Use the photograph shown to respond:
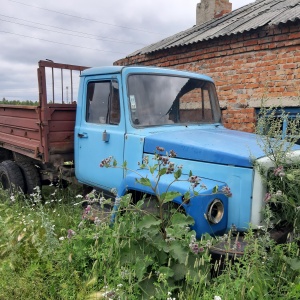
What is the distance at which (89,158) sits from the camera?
405cm

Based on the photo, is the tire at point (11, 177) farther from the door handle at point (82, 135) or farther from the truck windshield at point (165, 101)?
the truck windshield at point (165, 101)

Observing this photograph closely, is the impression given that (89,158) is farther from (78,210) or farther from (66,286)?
(66,286)

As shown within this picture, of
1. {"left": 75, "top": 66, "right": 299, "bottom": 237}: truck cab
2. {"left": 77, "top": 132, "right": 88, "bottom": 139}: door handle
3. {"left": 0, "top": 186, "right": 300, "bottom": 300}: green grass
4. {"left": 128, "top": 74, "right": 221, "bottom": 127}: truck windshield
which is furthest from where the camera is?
{"left": 77, "top": 132, "right": 88, "bottom": 139}: door handle

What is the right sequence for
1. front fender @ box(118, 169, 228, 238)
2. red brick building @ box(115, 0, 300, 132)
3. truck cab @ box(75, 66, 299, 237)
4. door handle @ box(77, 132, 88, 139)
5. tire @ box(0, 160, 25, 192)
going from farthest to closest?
1. red brick building @ box(115, 0, 300, 132)
2. tire @ box(0, 160, 25, 192)
3. door handle @ box(77, 132, 88, 139)
4. truck cab @ box(75, 66, 299, 237)
5. front fender @ box(118, 169, 228, 238)

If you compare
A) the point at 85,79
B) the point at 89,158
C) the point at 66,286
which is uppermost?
the point at 85,79

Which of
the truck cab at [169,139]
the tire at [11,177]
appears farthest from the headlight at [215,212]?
the tire at [11,177]

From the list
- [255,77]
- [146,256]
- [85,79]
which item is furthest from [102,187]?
[255,77]

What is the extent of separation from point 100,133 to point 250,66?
3782mm

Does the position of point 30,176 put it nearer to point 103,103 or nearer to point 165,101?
point 103,103

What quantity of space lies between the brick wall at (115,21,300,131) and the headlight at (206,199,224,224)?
129 inches

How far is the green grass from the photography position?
2258 mm

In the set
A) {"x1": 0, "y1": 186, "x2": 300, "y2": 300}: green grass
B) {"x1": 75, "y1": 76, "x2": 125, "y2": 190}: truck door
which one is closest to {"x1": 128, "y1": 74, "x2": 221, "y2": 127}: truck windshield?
{"x1": 75, "y1": 76, "x2": 125, "y2": 190}: truck door

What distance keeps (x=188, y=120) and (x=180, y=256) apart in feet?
6.00

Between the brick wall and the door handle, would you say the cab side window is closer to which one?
the door handle
